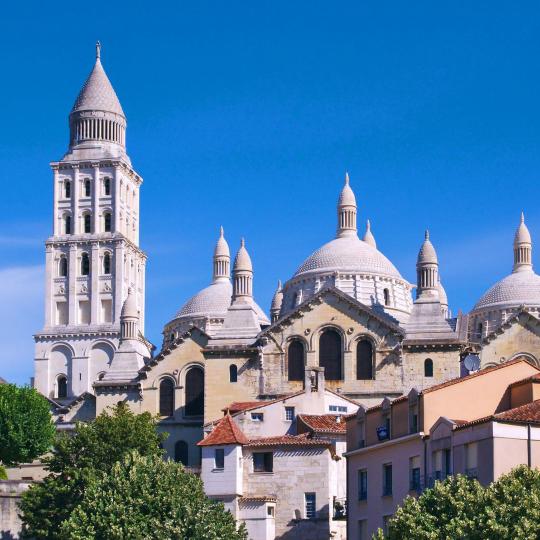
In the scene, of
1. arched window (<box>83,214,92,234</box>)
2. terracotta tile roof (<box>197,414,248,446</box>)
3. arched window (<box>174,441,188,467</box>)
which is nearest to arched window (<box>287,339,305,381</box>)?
arched window (<box>174,441,188,467</box>)

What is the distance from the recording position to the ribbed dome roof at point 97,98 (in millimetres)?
157125

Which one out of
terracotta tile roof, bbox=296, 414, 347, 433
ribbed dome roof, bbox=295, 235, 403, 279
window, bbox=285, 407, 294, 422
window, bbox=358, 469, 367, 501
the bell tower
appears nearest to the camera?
window, bbox=358, 469, 367, 501

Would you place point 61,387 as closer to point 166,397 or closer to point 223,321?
point 223,321

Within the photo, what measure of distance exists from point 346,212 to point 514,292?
1474 cm

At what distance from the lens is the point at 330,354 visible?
111312mm

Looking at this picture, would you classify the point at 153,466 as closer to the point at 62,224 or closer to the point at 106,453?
the point at 106,453

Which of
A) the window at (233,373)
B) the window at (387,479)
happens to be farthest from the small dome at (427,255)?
the window at (387,479)

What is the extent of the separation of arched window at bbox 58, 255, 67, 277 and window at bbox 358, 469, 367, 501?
88.6 meters

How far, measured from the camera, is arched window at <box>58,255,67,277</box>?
15675cm

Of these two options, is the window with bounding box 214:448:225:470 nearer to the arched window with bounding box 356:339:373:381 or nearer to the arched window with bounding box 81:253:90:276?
the arched window with bounding box 356:339:373:381

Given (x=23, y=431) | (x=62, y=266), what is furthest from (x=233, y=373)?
(x=62, y=266)

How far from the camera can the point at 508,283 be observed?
5482 inches

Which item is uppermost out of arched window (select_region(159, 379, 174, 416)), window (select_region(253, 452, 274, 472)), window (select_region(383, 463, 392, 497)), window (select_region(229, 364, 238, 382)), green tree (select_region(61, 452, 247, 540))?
window (select_region(229, 364, 238, 382))

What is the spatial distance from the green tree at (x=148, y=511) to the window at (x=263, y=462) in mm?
9524
